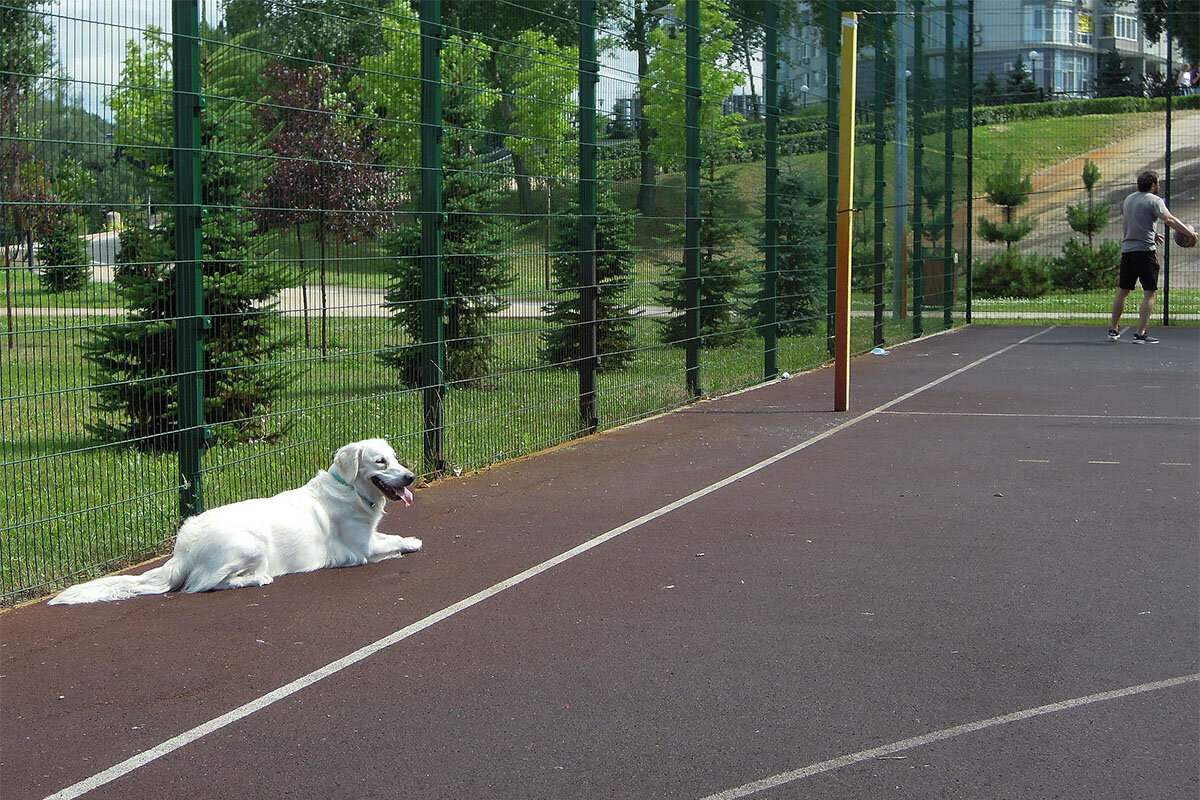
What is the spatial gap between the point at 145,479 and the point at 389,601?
164 centimetres

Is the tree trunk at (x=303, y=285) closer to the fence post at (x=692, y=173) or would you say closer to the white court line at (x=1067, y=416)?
the fence post at (x=692, y=173)

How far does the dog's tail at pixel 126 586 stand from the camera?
20.4 feet

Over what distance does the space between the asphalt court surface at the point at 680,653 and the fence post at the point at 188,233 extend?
1112mm

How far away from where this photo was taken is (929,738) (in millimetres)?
4594

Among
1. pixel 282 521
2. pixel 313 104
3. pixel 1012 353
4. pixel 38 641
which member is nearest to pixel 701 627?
pixel 282 521

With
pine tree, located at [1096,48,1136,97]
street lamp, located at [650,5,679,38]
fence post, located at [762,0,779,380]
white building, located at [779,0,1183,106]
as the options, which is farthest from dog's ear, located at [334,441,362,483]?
pine tree, located at [1096,48,1136,97]

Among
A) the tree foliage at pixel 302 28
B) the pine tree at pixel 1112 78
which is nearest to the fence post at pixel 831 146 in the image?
the tree foliage at pixel 302 28

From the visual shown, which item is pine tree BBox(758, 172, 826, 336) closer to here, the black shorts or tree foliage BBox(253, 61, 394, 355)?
the black shorts

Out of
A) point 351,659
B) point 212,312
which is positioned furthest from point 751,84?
point 351,659

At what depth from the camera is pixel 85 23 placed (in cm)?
632

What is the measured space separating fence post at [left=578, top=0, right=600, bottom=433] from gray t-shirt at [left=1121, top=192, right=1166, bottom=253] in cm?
1067

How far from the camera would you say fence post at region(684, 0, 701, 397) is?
514 inches

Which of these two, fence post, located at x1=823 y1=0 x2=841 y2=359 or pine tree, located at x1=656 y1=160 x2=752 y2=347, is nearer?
pine tree, located at x1=656 y1=160 x2=752 y2=347

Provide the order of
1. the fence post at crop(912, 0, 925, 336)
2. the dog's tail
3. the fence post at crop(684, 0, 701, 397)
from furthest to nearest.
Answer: the fence post at crop(912, 0, 925, 336) → the fence post at crop(684, 0, 701, 397) → the dog's tail
